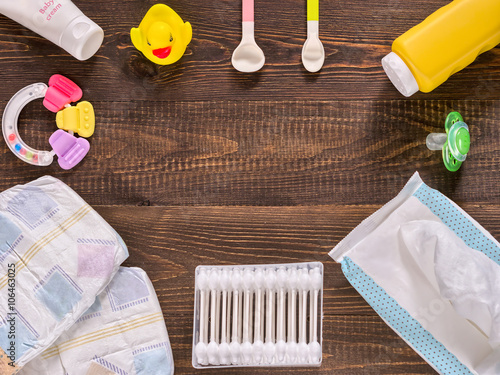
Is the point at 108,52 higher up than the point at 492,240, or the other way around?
the point at 108,52

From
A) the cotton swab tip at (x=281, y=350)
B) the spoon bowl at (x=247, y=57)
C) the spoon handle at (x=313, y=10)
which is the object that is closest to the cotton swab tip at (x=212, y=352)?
the cotton swab tip at (x=281, y=350)

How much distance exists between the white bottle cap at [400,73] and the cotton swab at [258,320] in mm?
401

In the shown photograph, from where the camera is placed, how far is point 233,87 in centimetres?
92

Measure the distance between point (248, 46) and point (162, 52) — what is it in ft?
0.50

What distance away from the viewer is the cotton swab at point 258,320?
2.76 feet

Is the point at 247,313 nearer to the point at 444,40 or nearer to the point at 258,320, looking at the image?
the point at 258,320

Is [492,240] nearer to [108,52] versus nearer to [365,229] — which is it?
[365,229]

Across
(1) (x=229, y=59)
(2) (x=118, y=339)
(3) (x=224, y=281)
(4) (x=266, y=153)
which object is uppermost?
(1) (x=229, y=59)

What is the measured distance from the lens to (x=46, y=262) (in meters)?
0.87

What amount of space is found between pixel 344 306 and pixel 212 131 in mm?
392

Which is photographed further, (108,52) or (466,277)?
(108,52)

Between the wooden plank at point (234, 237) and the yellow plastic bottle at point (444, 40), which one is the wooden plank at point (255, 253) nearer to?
the wooden plank at point (234, 237)

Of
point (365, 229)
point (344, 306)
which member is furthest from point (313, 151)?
point (344, 306)

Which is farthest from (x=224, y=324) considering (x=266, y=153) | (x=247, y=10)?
(x=247, y=10)
